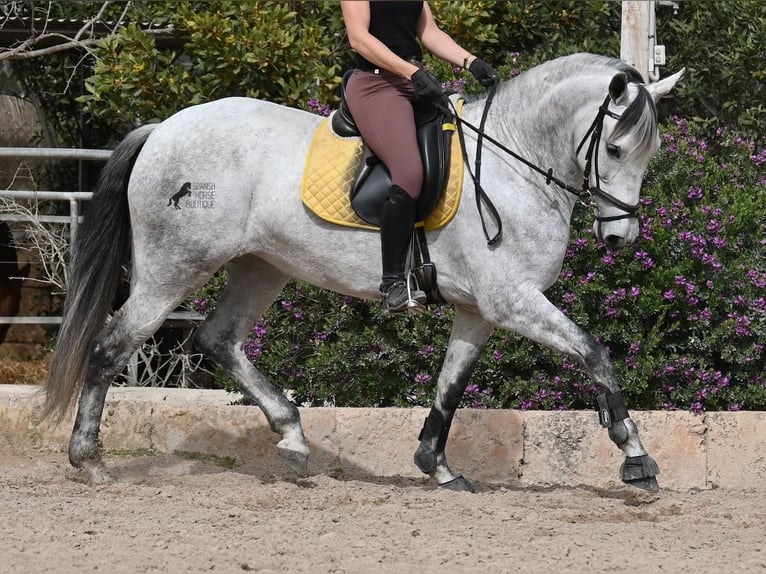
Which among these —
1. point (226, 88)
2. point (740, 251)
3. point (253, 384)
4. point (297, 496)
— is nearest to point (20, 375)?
point (226, 88)

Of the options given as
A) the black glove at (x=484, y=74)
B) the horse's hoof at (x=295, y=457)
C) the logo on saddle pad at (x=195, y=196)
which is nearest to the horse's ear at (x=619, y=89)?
the black glove at (x=484, y=74)

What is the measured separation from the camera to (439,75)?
8102mm

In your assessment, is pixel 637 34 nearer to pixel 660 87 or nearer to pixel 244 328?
pixel 660 87

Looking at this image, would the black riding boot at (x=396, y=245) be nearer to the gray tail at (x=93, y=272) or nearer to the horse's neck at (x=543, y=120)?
the horse's neck at (x=543, y=120)

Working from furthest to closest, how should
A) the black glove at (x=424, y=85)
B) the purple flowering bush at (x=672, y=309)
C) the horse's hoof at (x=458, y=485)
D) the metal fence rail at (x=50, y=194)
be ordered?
the metal fence rail at (x=50, y=194)
the purple flowering bush at (x=672, y=309)
the horse's hoof at (x=458, y=485)
the black glove at (x=424, y=85)

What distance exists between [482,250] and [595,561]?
1.72m

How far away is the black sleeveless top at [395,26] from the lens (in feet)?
18.8

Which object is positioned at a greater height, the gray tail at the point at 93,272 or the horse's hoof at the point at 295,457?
the gray tail at the point at 93,272

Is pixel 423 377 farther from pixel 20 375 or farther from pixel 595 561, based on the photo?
pixel 20 375

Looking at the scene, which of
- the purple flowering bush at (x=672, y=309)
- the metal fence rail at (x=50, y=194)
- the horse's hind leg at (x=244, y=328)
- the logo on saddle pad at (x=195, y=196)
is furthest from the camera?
the metal fence rail at (x=50, y=194)

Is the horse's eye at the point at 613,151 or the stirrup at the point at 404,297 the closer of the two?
the horse's eye at the point at 613,151

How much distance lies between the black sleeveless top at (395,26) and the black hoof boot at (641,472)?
2194 millimetres

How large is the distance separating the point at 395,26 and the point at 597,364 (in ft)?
6.19

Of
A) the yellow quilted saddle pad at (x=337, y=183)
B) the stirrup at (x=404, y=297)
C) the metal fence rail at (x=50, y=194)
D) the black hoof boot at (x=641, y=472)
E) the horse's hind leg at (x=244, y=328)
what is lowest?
the metal fence rail at (x=50, y=194)
